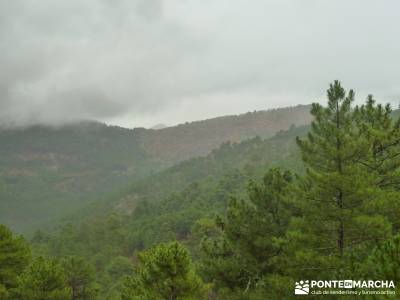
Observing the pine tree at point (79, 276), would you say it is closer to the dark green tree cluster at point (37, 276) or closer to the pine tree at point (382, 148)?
the dark green tree cluster at point (37, 276)

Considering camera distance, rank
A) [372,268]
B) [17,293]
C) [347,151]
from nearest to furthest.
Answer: [372,268] → [347,151] → [17,293]

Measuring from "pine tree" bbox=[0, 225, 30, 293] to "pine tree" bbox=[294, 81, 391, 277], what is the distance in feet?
67.5

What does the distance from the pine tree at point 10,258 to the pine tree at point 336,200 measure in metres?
20.6

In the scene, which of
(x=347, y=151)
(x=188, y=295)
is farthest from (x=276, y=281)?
(x=347, y=151)

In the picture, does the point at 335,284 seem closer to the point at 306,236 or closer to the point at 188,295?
the point at 306,236

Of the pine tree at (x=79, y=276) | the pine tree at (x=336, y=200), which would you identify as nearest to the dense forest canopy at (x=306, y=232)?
the pine tree at (x=336, y=200)

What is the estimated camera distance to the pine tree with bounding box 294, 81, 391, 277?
15414mm

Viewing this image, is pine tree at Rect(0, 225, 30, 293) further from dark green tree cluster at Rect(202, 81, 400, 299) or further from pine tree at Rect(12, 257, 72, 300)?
dark green tree cluster at Rect(202, 81, 400, 299)

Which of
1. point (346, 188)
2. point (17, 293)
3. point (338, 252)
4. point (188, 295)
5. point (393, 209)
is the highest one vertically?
point (346, 188)

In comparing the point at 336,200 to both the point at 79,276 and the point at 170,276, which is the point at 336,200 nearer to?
the point at 170,276

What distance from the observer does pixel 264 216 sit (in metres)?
20.6

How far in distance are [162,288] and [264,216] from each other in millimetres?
6395

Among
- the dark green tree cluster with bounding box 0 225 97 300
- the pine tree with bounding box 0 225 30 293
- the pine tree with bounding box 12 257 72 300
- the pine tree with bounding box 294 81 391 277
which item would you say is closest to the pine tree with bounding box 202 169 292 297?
the pine tree with bounding box 294 81 391 277

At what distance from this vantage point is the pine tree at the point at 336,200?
15414 mm
